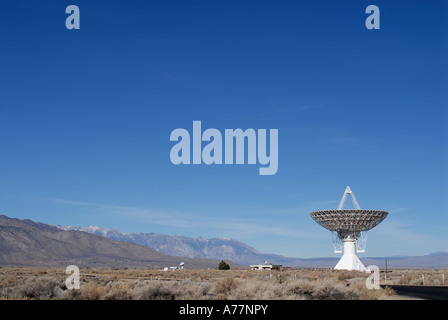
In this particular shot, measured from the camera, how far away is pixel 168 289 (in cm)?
2877

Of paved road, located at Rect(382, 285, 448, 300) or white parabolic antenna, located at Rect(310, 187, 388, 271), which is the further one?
white parabolic antenna, located at Rect(310, 187, 388, 271)

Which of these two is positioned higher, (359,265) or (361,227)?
(361,227)

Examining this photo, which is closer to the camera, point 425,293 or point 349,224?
point 425,293

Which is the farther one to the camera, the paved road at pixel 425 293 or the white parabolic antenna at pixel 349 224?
the white parabolic antenna at pixel 349 224
